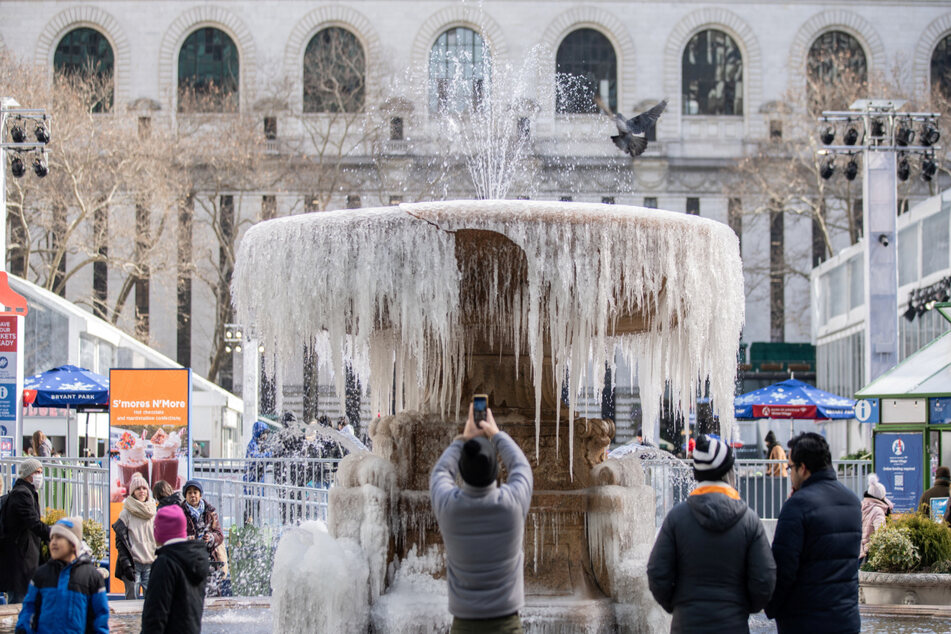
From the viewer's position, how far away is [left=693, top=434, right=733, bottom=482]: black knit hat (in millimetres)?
5523

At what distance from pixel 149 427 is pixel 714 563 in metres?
8.88

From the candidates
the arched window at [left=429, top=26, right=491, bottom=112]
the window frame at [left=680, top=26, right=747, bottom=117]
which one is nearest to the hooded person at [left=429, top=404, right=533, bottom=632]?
the arched window at [left=429, top=26, right=491, bottom=112]

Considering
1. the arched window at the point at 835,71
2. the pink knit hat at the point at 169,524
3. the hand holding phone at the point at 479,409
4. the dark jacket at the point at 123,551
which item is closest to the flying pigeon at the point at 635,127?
the dark jacket at the point at 123,551

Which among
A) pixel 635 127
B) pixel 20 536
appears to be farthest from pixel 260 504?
pixel 635 127

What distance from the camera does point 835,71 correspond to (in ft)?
161

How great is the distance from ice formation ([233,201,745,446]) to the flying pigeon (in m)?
4.83

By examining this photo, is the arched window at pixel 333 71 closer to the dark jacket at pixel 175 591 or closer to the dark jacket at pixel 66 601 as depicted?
the dark jacket at pixel 175 591

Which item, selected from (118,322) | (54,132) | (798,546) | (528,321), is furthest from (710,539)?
(118,322)

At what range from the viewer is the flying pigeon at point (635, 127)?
13180mm

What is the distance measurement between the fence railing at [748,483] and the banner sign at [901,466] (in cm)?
49

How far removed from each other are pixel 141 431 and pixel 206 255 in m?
29.1

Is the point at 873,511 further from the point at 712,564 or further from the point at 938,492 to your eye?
the point at 712,564

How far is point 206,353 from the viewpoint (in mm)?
53781

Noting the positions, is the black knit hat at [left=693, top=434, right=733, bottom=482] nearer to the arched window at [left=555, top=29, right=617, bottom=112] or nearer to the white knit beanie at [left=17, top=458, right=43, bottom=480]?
the white knit beanie at [left=17, top=458, right=43, bottom=480]
